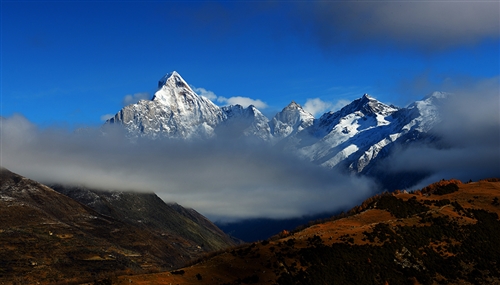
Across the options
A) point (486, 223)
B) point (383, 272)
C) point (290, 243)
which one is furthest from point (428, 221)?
point (290, 243)

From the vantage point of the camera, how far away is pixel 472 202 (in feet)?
391

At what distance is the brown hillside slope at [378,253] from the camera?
85.4 meters

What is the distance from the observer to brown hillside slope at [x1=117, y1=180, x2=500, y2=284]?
280ft

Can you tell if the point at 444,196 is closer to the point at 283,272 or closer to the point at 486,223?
the point at 486,223

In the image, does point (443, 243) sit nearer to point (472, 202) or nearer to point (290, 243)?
point (472, 202)

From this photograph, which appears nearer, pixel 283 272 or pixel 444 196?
pixel 283 272

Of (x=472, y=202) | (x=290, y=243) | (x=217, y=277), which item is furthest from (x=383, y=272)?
(x=472, y=202)

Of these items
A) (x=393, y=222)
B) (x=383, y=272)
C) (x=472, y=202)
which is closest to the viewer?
(x=383, y=272)

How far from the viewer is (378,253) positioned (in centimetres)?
9306

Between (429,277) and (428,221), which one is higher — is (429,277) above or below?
below

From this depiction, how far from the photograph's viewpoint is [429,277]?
90.2 metres

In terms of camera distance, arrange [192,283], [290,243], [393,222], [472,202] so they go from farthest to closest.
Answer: [472,202], [393,222], [290,243], [192,283]

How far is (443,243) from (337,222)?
910 inches

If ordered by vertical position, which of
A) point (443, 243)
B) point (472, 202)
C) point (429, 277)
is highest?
point (472, 202)
